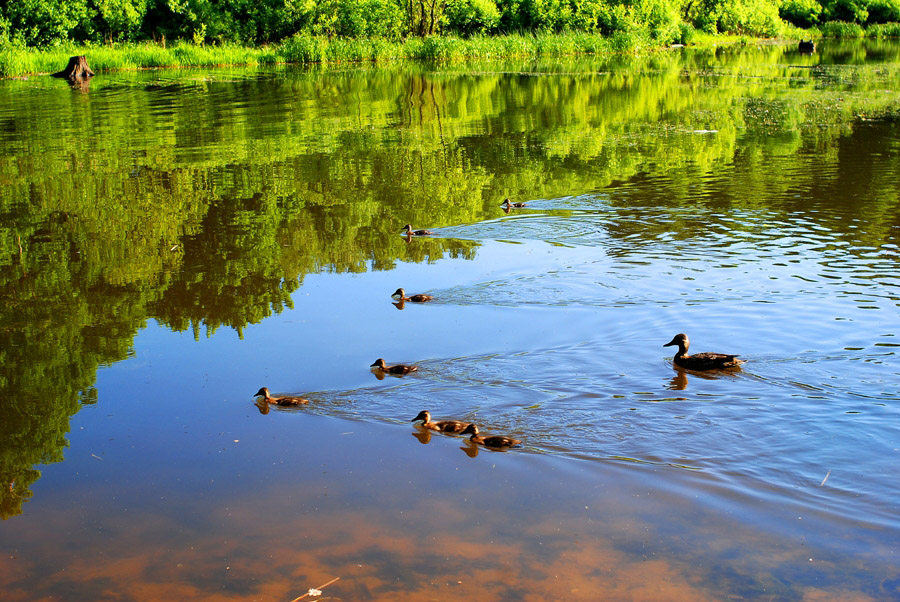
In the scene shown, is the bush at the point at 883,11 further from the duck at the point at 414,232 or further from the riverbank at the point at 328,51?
the duck at the point at 414,232

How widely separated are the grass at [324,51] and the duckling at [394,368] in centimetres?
4432

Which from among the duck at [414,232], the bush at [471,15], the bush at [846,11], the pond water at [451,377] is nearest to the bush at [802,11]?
the bush at [846,11]

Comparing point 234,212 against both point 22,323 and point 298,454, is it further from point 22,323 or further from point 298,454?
point 298,454

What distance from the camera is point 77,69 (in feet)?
146

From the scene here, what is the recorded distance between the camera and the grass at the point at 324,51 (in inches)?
1924

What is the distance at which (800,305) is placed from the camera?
1017 cm

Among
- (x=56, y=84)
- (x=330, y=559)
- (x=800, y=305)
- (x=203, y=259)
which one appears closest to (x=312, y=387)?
(x=330, y=559)

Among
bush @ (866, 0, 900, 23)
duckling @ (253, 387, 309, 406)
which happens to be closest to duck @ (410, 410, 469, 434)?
duckling @ (253, 387, 309, 406)

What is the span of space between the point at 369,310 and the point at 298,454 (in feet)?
12.1

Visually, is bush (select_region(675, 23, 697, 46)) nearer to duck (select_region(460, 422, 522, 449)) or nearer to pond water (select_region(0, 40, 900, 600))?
pond water (select_region(0, 40, 900, 600))

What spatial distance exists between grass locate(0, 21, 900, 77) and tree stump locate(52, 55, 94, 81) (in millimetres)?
3187

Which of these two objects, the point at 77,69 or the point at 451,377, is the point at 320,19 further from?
the point at 451,377

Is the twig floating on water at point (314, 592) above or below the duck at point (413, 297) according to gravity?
below

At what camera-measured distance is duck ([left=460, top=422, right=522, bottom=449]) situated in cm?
711
